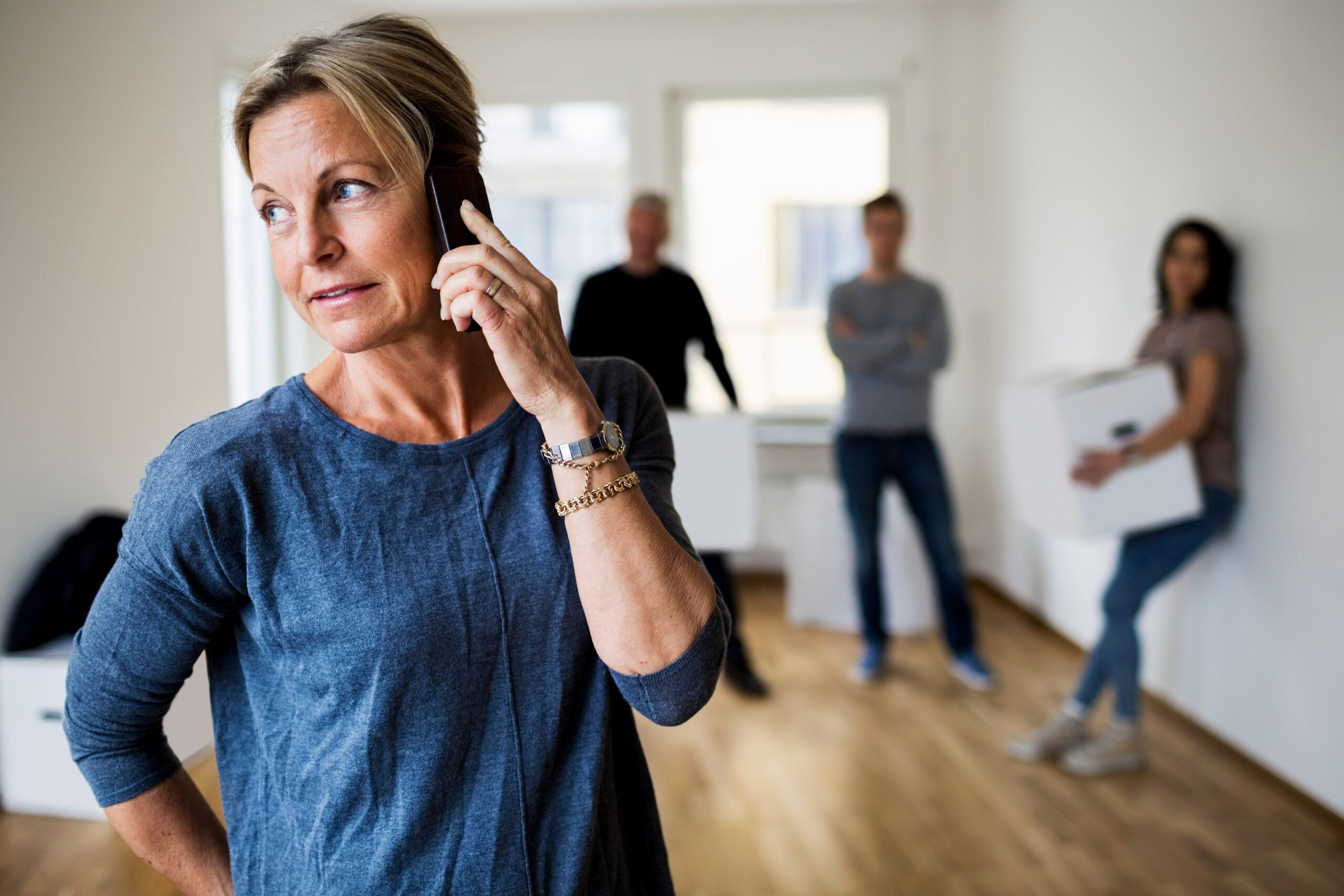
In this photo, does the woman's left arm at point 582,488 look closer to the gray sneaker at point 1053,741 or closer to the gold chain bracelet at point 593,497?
the gold chain bracelet at point 593,497

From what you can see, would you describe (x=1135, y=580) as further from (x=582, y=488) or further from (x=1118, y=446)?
(x=582, y=488)

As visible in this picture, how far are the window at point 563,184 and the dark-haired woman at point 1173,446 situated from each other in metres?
3.29

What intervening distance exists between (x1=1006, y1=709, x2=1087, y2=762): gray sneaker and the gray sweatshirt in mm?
1238

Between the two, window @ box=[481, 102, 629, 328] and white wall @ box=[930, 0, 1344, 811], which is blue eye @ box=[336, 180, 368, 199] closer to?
white wall @ box=[930, 0, 1344, 811]

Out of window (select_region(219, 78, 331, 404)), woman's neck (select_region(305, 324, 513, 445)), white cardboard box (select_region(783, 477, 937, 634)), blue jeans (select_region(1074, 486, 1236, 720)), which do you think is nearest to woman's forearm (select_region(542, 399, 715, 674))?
woman's neck (select_region(305, 324, 513, 445))

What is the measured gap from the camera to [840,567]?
187 inches

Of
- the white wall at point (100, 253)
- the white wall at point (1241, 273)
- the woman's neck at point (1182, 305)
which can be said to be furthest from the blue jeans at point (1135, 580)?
the white wall at point (100, 253)

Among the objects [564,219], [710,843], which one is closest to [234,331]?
[564,219]

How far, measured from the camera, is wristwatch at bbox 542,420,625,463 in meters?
0.81

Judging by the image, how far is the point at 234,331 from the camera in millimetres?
4895

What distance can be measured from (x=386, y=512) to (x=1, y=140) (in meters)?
2.95

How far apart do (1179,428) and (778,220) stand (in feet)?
10.2

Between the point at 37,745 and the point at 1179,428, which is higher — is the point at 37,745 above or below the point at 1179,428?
below

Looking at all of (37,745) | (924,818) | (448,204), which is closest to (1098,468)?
(924,818)
